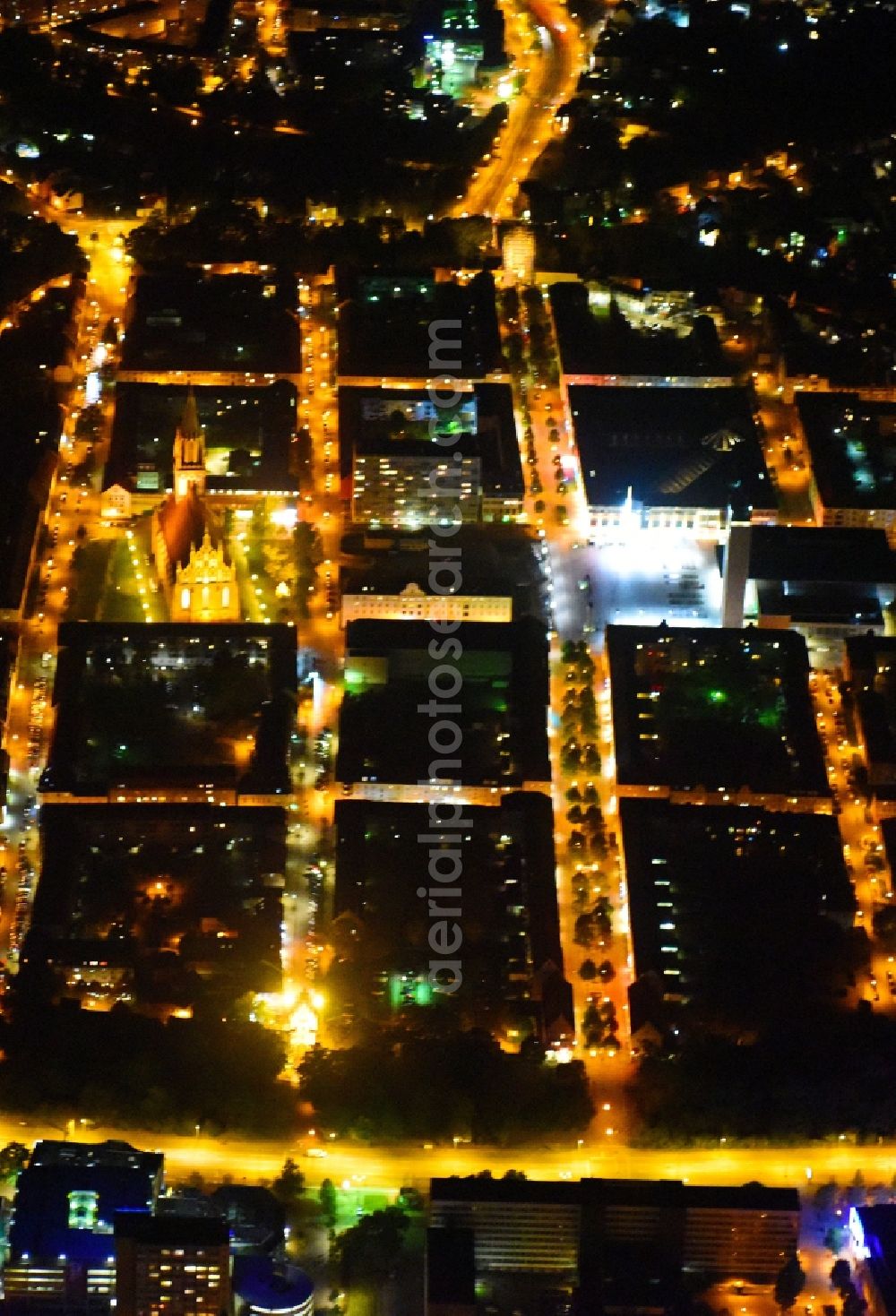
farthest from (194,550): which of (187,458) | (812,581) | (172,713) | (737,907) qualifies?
(737,907)

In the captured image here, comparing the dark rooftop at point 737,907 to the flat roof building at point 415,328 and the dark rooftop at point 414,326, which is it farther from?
the dark rooftop at point 414,326

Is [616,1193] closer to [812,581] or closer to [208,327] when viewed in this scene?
[812,581]

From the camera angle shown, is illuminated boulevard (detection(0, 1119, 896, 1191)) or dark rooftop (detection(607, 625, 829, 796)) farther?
dark rooftop (detection(607, 625, 829, 796))

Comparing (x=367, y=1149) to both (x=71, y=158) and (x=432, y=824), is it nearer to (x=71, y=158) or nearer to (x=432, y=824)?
(x=432, y=824)

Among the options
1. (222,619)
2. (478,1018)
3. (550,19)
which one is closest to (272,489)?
(222,619)

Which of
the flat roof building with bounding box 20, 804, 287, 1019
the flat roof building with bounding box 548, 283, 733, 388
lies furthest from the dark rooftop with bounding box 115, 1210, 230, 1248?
the flat roof building with bounding box 548, 283, 733, 388

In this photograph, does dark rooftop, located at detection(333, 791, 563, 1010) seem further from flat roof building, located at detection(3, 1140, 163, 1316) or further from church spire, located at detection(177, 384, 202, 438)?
church spire, located at detection(177, 384, 202, 438)

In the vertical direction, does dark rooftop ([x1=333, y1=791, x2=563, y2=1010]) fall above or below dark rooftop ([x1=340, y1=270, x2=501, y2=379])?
below

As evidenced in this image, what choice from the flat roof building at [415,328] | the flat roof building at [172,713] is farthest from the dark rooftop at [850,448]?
the flat roof building at [172,713]
